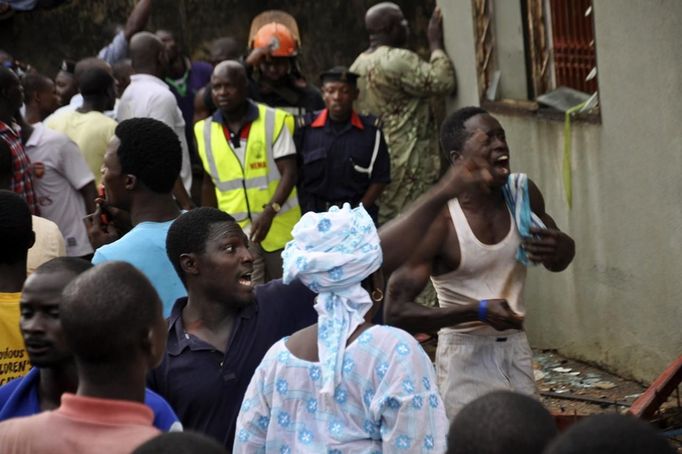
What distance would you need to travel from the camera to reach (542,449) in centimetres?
265

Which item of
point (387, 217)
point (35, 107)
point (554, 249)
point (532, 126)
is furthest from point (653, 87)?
point (35, 107)

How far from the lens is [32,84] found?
31.7 feet

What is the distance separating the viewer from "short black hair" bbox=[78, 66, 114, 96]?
900cm

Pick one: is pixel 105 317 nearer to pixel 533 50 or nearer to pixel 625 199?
pixel 625 199

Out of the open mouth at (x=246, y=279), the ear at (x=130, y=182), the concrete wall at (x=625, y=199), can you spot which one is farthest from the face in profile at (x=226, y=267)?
the concrete wall at (x=625, y=199)

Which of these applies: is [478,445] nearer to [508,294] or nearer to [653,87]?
[508,294]

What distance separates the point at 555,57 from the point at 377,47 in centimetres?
167

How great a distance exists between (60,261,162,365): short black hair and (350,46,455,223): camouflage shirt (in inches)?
253

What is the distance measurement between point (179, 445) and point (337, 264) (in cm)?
138

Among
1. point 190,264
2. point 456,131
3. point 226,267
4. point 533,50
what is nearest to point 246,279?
point 226,267

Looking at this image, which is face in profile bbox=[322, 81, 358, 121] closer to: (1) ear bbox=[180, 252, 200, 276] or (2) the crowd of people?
(2) the crowd of people

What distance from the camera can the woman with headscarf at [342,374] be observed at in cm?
372

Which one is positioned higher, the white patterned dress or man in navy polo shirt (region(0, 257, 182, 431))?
man in navy polo shirt (region(0, 257, 182, 431))

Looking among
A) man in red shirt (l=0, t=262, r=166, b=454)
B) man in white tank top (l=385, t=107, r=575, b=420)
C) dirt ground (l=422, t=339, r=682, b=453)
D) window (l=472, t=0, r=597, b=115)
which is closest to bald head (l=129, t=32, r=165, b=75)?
window (l=472, t=0, r=597, b=115)
